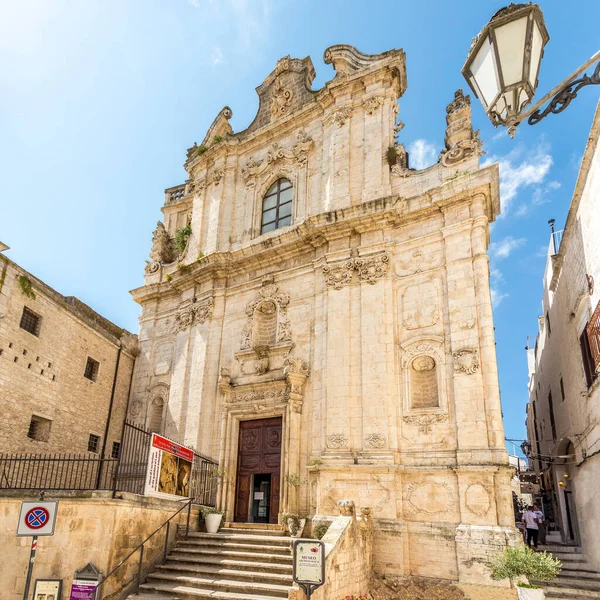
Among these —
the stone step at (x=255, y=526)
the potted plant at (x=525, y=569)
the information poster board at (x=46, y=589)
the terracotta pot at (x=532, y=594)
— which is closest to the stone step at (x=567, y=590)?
the potted plant at (x=525, y=569)

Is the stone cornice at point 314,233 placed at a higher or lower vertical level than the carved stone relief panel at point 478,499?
higher

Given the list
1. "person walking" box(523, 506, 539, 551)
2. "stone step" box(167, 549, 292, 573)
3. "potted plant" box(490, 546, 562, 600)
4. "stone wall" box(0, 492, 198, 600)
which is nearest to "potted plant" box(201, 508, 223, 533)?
"stone step" box(167, 549, 292, 573)

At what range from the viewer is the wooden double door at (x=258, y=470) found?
14.5 metres

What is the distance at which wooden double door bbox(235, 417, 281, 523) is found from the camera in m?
14.5

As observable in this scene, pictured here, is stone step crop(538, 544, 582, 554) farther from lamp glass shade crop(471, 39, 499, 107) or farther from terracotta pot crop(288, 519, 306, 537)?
lamp glass shade crop(471, 39, 499, 107)

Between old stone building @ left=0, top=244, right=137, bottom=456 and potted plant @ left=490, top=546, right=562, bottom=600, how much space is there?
12.0 meters

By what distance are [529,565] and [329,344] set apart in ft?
23.0

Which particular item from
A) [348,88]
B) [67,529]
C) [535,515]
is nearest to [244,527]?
[67,529]

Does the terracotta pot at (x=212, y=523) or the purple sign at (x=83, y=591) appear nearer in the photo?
the purple sign at (x=83, y=591)

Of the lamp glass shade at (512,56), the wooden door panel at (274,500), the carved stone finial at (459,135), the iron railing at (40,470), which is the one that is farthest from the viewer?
the carved stone finial at (459,135)

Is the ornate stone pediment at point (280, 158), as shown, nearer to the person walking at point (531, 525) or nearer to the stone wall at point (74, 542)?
the stone wall at point (74, 542)

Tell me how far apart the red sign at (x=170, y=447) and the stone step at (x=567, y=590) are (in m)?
8.34

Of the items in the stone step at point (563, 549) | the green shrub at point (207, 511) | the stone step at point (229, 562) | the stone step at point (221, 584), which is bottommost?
the stone step at point (221, 584)

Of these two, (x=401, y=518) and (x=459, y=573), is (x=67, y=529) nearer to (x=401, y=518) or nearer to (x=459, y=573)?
(x=401, y=518)
